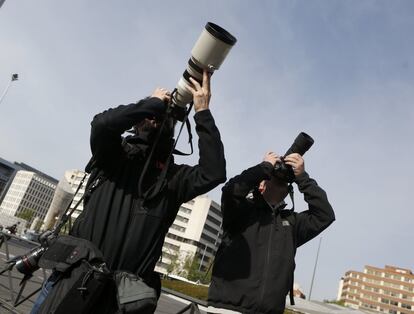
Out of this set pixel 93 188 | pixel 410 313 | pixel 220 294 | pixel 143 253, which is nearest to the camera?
pixel 143 253

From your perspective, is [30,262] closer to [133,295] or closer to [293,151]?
[133,295]

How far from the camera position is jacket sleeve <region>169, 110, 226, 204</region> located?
2322 mm

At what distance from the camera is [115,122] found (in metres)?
2.27

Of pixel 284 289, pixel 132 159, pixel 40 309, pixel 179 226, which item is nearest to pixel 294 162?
pixel 284 289

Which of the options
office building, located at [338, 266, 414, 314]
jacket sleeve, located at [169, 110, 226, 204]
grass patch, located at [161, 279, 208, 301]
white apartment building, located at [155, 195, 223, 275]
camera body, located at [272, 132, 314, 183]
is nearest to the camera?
jacket sleeve, located at [169, 110, 226, 204]

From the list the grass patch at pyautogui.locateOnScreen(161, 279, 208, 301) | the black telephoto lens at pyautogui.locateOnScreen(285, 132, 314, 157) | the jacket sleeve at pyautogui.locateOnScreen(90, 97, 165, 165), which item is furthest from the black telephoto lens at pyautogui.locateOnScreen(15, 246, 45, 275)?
the grass patch at pyautogui.locateOnScreen(161, 279, 208, 301)

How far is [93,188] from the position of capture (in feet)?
8.10

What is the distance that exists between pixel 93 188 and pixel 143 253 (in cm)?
53

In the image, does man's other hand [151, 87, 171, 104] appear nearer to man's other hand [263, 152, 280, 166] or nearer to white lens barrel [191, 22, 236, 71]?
white lens barrel [191, 22, 236, 71]

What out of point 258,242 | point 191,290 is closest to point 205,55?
point 258,242

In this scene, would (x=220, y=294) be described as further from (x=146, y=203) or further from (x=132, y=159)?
(x=132, y=159)

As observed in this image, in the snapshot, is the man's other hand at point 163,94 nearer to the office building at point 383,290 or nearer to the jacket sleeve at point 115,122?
the jacket sleeve at point 115,122

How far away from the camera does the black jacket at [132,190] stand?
2262 millimetres

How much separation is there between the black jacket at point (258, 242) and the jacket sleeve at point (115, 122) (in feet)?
3.00
